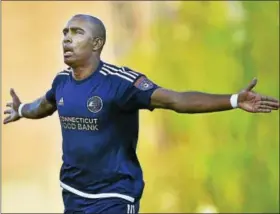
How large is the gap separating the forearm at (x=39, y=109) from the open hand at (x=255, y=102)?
1.20 metres

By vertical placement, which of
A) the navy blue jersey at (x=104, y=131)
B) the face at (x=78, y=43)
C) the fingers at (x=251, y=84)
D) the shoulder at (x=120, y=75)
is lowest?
the navy blue jersey at (x=104, y=131)

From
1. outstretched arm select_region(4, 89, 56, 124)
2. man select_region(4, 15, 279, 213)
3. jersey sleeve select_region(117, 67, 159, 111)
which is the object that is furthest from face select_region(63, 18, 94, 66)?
outstretched arm select_region(4, 89, 56, 124)

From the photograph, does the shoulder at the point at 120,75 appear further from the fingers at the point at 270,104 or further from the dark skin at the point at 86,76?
the fingers at the point at 270,104

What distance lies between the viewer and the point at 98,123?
3496 mm

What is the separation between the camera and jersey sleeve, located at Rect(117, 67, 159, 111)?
11.2 ft

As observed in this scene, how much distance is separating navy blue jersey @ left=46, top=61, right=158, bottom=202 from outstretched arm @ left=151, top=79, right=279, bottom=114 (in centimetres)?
8

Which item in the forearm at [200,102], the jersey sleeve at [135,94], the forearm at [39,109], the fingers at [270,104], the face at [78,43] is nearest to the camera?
the fingers at [270,104]

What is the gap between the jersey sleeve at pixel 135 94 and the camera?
342 centimetres

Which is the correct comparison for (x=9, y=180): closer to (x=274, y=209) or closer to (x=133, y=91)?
(x=274, y=209)

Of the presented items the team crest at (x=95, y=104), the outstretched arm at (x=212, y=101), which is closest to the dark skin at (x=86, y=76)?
the outstretched arm at (x=212, y=101)

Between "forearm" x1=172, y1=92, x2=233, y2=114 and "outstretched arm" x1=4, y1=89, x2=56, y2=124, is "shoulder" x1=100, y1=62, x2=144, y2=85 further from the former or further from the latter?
"outstretched arm" x1=4, y1=89, x2=56, y2=124

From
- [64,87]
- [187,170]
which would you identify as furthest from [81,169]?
[187,170]

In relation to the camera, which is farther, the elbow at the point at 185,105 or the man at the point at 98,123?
the man at the point at 98,123

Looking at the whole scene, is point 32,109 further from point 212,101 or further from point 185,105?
point 212,101
